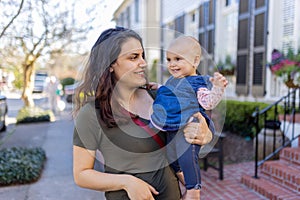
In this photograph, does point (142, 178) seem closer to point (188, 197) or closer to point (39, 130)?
point (188, 197)

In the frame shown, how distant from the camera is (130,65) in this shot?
1.01m

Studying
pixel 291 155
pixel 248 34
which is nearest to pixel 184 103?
pixel 291 155

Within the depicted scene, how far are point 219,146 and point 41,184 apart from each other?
A: 234 centimetres

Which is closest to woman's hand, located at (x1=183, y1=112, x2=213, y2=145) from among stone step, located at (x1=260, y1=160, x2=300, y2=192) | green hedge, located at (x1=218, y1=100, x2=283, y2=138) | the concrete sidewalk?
the concrete sidewalk

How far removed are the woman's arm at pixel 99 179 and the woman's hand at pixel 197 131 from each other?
25 centimetres

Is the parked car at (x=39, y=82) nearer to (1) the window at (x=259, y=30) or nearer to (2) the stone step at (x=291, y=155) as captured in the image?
(1) the window at (x=259, y=30)

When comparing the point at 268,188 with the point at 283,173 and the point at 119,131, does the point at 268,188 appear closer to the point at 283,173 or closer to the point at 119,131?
the point at 283,173

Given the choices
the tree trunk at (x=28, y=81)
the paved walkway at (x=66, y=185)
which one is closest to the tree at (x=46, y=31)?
the tree trunk at (x=28, y=81)

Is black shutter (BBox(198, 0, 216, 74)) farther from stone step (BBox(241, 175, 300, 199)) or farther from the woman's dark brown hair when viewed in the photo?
the woman's dark brown hair

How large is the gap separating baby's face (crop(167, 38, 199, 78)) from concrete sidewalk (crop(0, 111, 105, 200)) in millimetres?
578

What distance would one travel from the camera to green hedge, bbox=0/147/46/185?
3.38 meters

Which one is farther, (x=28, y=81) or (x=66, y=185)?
(x=28, y=81)

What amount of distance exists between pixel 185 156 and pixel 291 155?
287 centimetres

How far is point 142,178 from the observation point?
39.4 inches
